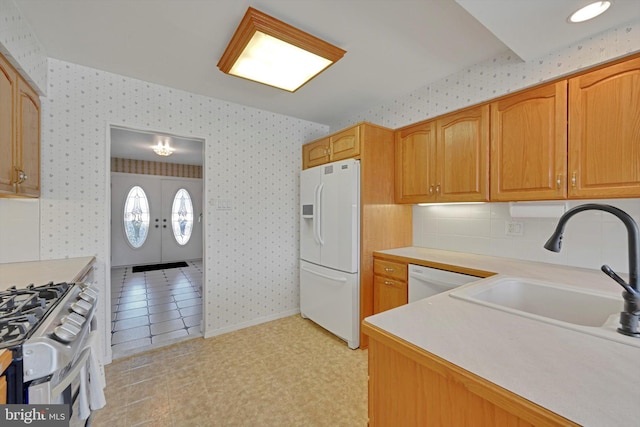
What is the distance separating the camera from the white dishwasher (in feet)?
6.23

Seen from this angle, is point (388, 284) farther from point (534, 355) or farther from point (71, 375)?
point (71, 375)

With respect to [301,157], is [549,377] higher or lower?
lower

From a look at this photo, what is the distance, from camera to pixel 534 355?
27.0 inches

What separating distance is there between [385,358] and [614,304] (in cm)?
113

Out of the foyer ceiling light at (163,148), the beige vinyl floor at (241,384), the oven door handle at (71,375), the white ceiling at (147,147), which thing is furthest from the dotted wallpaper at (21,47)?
the foyer ceiling light at (163,148)

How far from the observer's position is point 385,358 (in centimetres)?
85

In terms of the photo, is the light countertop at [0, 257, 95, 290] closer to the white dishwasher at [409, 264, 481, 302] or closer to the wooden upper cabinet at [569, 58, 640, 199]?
the white dishwasher at [409, 264, 481, 302]

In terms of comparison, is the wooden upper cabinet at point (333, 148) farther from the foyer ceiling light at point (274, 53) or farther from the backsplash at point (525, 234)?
the backsplash at point (525, 234)

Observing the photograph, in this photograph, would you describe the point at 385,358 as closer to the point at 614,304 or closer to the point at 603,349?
the point at 603,349

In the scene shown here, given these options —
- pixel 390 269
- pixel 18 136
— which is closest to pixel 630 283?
pixel 390 269

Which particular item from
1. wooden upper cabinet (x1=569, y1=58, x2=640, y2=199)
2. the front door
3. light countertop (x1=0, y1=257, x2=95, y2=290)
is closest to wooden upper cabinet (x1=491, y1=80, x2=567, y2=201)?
wooden upper cabinet (x1=569, y1=58, x2=640, y2=199)

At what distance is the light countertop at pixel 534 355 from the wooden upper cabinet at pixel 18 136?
6.87 feet

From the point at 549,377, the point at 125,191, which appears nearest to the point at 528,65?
the point at 549,377

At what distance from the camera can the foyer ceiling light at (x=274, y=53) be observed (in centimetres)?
158
